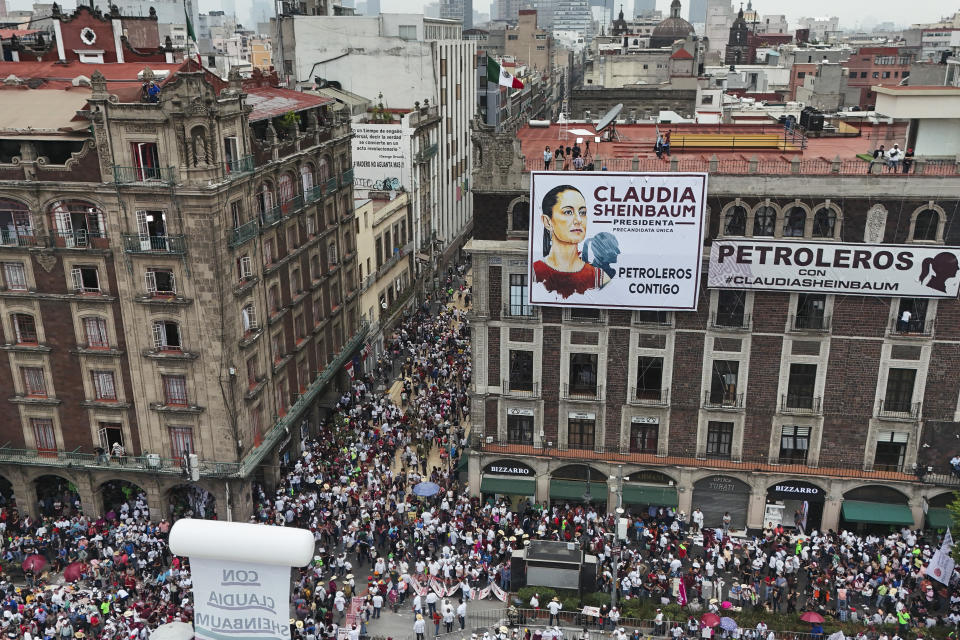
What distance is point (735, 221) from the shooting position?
44469mm

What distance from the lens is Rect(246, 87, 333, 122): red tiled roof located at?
5072cm

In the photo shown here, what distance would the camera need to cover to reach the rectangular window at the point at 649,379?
4672cm

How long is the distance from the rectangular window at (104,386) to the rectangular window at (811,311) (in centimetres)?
3781

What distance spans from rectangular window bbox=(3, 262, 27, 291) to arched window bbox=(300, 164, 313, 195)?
57.1 feet

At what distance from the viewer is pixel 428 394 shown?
6241cm

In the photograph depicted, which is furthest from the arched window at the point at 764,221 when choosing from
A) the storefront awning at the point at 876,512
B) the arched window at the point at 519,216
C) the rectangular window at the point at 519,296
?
the storefront awning at the point at 876,512

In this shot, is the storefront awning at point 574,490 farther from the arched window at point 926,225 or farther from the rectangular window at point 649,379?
the arched window at point 926,225

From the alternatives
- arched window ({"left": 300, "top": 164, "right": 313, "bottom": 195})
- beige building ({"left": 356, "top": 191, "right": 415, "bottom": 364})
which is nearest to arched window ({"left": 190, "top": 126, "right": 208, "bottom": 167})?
arched window ({"left": 300, "top": 164, "right": 313, "bottom": 195})

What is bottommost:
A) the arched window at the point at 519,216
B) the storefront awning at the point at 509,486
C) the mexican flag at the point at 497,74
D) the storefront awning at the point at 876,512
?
the storefront awning at the point at 509,486

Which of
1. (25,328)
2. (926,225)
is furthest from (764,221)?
(25,328)

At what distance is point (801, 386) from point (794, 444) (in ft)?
11.6

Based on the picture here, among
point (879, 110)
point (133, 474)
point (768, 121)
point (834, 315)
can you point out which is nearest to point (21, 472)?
point (133, 474)

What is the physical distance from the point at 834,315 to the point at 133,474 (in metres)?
39.8

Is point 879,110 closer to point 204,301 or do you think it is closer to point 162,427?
point 204,301
